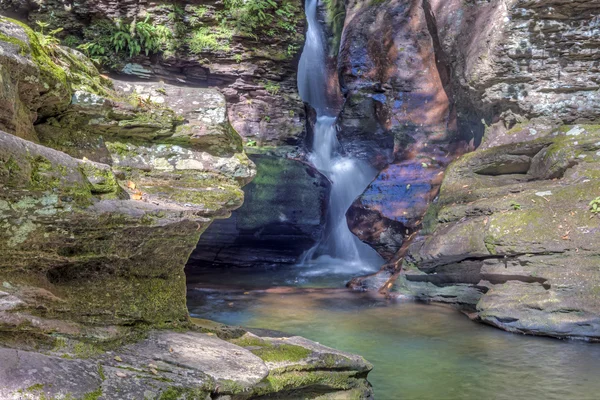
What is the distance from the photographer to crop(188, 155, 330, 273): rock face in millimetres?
14828

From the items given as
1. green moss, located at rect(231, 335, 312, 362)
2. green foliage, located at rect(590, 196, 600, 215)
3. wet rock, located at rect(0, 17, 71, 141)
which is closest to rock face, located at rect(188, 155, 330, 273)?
green foliage, located at rect(590, 196, 600, 215)

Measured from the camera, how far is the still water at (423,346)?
6.04 metres

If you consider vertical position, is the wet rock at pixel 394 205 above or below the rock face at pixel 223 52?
below

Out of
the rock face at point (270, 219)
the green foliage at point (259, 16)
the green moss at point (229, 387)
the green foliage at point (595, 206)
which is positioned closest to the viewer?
the green moss at point (229, 387)

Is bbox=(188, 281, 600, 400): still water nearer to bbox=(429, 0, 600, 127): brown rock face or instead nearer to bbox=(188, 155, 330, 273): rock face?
bbox=(188, 155, 330, 273): rock face

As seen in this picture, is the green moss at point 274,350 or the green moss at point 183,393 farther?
the green moss at point 274,350

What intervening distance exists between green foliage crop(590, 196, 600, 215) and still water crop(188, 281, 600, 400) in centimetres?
233

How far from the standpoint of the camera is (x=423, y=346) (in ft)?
25.4

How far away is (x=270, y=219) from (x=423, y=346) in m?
7.97

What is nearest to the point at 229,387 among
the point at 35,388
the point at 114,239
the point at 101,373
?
the point at 101,373

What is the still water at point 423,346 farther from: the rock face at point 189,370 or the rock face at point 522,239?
the rock face at point 189,370

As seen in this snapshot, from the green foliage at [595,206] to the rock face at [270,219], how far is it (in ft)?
26.5

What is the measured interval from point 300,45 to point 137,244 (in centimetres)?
1290

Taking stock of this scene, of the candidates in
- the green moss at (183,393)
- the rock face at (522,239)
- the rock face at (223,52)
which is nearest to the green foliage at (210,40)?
the rock face at (223,52)
